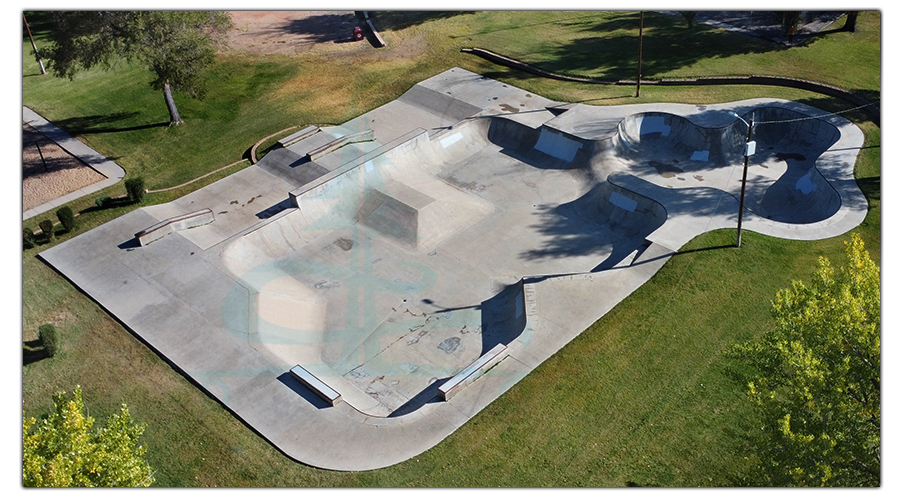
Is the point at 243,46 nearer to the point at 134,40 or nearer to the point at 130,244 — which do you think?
the point at 134,40

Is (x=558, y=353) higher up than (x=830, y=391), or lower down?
lower down

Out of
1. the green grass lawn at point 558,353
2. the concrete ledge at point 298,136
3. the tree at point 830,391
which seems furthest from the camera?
the concrete ledge at point 298,136

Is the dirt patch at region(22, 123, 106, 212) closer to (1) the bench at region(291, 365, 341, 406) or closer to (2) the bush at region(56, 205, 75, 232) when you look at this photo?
(2) the bush at region(56, 205, 75, 232)

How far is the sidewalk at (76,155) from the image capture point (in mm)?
37969

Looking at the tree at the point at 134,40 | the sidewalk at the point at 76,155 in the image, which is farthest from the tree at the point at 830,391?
the sidewalk at the point at 76,155

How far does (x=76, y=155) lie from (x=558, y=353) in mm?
30610

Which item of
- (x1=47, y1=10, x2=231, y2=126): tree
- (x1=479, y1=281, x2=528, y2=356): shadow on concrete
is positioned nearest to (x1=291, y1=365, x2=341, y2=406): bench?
(x1=479, y1=281, x2=528, y2=356): shadow on concrete

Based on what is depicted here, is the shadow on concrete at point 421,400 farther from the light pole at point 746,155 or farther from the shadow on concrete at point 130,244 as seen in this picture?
the shadow on concrete at point 130,244

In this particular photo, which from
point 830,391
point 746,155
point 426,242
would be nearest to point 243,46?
point 426,242

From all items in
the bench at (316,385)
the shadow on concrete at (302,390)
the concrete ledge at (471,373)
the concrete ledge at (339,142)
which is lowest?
the shadow on concrete at (302,390)

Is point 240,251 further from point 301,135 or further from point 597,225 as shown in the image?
point 597,225

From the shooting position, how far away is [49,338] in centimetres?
Answer: 2802

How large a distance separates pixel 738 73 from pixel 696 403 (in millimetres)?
27439

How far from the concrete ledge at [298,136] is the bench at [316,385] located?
58.4 feet
